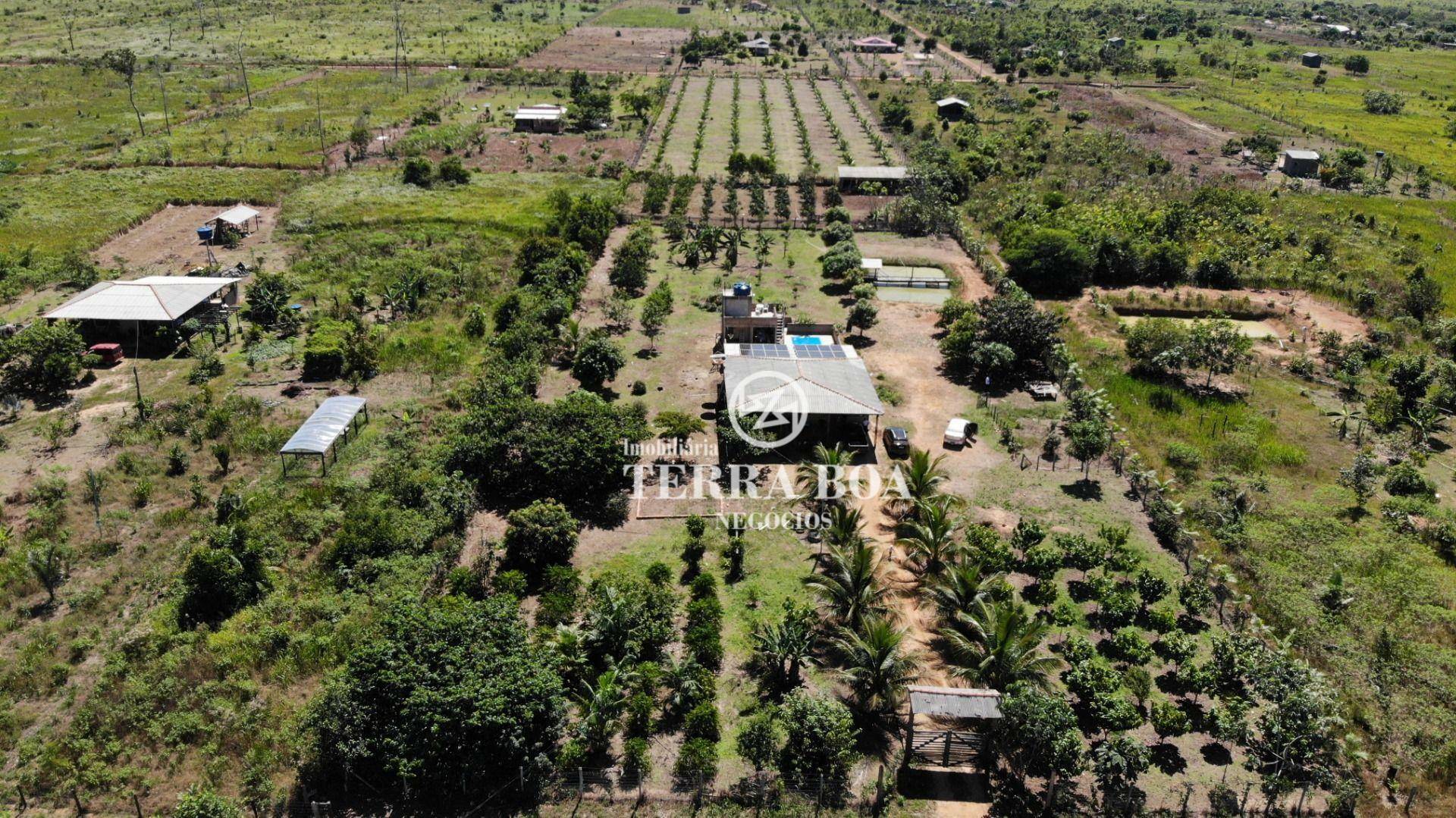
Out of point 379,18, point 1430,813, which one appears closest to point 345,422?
point 1430,813

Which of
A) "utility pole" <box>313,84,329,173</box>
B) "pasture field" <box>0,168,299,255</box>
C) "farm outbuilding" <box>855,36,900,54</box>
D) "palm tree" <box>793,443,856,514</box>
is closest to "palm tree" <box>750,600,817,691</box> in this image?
"palm tree" <box>793,443,856,514</box>

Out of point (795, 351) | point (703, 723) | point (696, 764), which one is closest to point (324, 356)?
point (795, 351)

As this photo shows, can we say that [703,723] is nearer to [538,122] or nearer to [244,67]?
[538,122]

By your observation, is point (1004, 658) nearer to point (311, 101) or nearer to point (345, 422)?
point (345, 422)

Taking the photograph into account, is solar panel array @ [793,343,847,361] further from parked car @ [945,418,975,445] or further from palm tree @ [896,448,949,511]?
palm tree @ [896,448,949,511]

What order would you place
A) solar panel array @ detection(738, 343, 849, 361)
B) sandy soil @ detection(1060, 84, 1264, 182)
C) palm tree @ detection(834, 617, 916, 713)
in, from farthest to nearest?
sandy soil @ detection(1060, 84, 1264, 182) < solar panel array @ detection(738, 343, 849, 361) < palm tree @ detection(834, 617, 916, 713)

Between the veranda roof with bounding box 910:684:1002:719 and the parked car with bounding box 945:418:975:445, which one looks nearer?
the veranda roof with bounding box 910:684:1002:719

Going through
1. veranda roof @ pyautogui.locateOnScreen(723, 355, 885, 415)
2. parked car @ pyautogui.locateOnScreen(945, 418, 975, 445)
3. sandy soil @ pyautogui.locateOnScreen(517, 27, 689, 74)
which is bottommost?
parked car @ pyautogui.locateOnScreen(945, 418, 975, 445)
